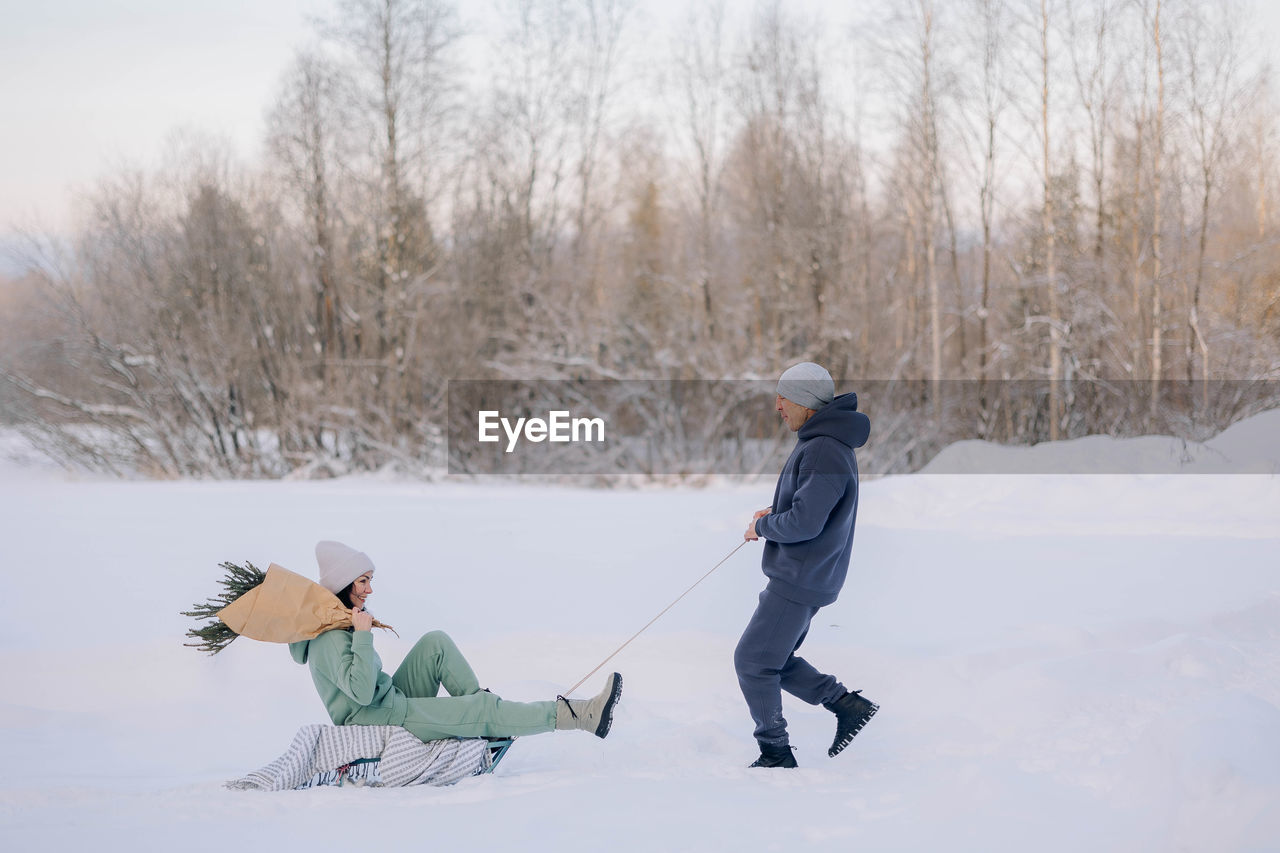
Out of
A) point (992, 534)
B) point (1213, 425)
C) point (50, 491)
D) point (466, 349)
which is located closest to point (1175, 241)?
point (1213, 425)

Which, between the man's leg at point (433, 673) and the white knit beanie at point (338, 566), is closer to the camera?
the white knit beanie at point (338, 566)

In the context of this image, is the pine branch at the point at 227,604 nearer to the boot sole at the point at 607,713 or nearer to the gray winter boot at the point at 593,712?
the gray winter boot at the point at 593,712

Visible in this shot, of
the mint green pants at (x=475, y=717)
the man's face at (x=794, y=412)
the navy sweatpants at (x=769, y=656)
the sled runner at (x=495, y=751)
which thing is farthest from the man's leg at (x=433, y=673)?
the man's face at (x=794, y=412)

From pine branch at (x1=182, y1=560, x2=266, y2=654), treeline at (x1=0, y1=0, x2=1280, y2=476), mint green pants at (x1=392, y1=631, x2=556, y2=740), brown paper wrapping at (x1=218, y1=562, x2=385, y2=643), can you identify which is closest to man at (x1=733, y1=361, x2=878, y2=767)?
mint green pants at (x1=392, y1=631, x2=556, y2=740)

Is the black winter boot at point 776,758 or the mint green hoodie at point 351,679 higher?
the mint green hoodie at point 351,679

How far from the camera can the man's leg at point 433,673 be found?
148 inches

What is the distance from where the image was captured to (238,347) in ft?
51.4

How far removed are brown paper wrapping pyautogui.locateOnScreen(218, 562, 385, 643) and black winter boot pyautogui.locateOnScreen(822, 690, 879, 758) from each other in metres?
1.97

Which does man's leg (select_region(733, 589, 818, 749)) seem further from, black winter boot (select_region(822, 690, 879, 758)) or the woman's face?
the woman's face

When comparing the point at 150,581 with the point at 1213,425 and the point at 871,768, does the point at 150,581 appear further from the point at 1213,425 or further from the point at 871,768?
the point at 1213,425

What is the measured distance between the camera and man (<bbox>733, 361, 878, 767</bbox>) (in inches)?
139

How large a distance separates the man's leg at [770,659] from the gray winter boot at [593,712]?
49 cm

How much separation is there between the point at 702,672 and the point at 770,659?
1.56 meters

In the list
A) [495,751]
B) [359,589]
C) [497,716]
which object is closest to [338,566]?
[359,589]
